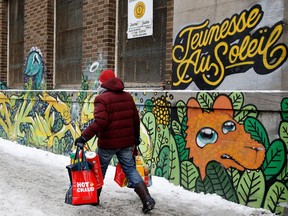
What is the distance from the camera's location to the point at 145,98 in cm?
612

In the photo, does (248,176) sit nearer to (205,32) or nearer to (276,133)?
(276,133)

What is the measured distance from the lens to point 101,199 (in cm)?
509

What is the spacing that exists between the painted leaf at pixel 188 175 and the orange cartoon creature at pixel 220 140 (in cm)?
10

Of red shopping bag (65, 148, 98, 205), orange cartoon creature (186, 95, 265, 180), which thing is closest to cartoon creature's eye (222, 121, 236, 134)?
orange cartoon creature (186, 95, 265, 180)

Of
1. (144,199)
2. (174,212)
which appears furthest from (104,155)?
(174,212)

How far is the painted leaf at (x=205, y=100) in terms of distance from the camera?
16.5 ft

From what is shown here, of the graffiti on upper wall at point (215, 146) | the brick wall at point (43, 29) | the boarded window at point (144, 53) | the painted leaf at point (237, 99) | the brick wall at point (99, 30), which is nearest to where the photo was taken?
the graffiti on upper wall at point (215, 146)

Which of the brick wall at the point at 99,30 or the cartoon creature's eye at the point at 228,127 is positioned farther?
the brick wall at the point at 99,30

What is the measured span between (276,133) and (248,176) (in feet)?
2.16

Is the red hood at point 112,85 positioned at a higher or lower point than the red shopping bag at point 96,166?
higher

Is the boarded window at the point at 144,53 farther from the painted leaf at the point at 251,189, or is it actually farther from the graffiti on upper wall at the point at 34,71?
the graffiti on upper wall at the point at 34,71

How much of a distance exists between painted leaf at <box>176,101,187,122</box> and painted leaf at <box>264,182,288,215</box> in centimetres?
164

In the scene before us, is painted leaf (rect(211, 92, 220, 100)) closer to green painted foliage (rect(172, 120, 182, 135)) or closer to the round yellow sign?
green painted foliage (rect(172, 120, 182, 135))

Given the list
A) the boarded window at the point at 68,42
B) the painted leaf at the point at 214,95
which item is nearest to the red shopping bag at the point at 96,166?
the painted leaf at the point at 214,95
